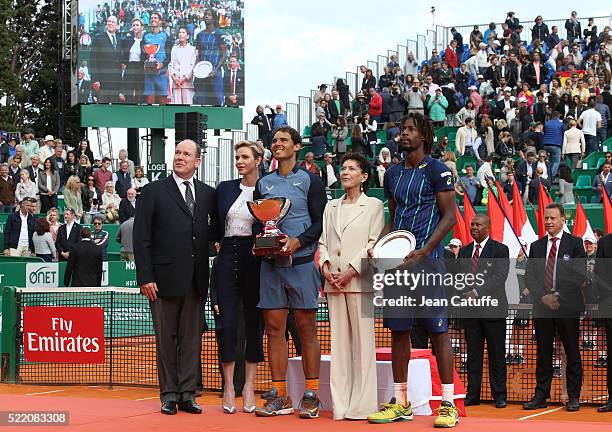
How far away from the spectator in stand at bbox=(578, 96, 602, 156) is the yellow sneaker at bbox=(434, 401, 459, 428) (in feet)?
68.3

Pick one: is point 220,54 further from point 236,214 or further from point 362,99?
point 236,214

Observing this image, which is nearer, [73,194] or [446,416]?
[446,416]

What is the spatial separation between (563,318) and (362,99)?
21.7 m

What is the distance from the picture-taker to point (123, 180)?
27.1 metres

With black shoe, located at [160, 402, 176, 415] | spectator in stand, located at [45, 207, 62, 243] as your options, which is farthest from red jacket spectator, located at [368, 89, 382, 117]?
black shoe, located at [160, 402, 176, 415]

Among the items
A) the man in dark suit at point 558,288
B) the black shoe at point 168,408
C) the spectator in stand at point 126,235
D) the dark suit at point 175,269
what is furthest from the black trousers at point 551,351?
the spectator in stand at point 126,235

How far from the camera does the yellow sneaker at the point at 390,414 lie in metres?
8.78

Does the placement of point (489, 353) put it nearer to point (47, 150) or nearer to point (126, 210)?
point (126, 210)

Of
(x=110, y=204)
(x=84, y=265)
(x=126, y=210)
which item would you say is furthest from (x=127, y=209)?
(x=84, y=265)

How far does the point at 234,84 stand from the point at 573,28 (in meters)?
10.8

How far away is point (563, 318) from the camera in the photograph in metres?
12.6

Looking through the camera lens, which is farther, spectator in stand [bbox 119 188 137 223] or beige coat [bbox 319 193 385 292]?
spectator in stand [bbox 119 188 137 223]

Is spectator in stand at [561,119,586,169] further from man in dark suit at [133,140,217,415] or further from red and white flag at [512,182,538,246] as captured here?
man in dark suit at [133,140,217,415]

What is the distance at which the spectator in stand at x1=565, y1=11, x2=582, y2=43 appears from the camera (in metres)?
38.7
